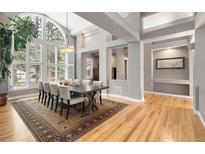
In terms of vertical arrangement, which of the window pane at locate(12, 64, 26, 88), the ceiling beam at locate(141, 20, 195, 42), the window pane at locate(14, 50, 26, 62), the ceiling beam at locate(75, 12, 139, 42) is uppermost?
the ceiling beam at locate(141, 20, 195, 42)

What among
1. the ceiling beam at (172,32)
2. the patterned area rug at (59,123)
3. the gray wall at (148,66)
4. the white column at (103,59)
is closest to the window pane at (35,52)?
the white column at (103,59)

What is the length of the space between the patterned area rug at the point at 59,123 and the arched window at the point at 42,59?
9.42ft

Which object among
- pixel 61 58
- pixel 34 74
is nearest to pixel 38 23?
pixel 61 58

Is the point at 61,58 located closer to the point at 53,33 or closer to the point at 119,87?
the point at 53,33

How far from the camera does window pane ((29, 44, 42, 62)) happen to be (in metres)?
6.34

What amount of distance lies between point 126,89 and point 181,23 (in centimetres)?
311

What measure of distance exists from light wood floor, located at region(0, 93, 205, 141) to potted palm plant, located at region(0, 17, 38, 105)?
1.79 meters

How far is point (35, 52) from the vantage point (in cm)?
649

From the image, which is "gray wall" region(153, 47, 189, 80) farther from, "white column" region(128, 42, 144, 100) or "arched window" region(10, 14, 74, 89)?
"arched window" region(10, 14, 74, 89)

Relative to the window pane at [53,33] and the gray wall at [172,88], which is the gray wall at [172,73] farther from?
the window pane at [53,33]

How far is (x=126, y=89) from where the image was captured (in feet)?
18.6

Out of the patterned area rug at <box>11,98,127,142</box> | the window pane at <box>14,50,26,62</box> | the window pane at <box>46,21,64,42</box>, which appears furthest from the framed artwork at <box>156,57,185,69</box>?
the window pane at <box>14,50,26,62</box>

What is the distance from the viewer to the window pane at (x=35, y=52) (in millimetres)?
6336

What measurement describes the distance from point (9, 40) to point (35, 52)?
1.77 m
